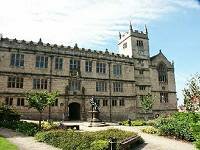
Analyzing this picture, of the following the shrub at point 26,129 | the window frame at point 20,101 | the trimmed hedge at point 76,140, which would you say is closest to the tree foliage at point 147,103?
the window frame at point 20,101

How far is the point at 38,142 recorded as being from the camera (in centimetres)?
1664

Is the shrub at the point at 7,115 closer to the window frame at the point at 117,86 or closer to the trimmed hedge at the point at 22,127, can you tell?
the trimmed hedge at the point at 22,127

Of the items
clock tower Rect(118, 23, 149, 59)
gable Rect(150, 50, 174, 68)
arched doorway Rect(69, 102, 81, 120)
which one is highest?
clock tower Rect(118, 23, 149, 59)

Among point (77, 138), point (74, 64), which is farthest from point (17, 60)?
point (77, 138)

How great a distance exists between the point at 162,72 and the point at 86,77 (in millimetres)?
16532

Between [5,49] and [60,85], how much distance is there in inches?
363

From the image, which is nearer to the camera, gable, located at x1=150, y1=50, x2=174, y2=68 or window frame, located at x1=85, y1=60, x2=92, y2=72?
window frame, located at x1=85, y1=60, x2=92, y2=72

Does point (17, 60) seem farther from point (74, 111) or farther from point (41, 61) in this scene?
point (74, 111)

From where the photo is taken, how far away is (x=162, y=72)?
46.2m

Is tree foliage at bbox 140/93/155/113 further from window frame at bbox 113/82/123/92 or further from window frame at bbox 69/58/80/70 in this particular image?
window frame at bbox 69/58/80/70

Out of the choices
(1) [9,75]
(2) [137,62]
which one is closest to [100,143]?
(1) [9,75]

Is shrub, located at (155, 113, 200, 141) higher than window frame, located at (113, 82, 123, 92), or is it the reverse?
window frame, located at (113, 82, 123, 92)

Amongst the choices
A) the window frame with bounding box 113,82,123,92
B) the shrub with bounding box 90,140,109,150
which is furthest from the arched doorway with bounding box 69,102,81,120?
the shrub with bounding box 90,140,109,150

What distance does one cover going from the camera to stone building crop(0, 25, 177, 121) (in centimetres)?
3303
